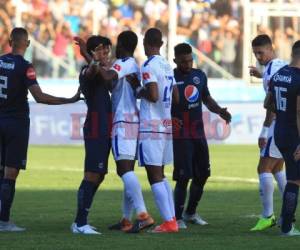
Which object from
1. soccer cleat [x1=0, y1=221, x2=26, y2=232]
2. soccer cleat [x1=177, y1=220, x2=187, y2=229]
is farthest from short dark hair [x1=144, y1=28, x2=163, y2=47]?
soccer cleat [x1=0, y1=221, x2=26, y2=232]

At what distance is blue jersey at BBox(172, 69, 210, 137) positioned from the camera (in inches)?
468

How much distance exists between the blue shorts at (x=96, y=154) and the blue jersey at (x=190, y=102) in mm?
1318

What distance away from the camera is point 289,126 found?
34.2 feet

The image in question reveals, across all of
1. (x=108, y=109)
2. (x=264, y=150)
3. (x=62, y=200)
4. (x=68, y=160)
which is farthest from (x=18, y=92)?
(x=68, y=160)

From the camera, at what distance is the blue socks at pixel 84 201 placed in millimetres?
10734

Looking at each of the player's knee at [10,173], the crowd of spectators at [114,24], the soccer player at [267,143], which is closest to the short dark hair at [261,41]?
the soccer player at [267,143]

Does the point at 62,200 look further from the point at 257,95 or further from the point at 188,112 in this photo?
the point at 257,95

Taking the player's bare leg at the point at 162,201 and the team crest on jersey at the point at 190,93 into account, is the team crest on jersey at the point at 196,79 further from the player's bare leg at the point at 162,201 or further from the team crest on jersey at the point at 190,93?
the player's bare leg at the point at 162,201

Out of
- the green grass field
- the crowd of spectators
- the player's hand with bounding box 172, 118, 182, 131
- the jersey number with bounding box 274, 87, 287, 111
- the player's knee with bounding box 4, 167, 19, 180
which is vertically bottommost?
the green grass field

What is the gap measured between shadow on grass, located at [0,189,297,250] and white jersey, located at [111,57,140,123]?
4.15ft

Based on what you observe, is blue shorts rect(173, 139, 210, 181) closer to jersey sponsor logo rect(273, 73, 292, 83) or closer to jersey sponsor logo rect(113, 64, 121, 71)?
jersey sponsor logo rect(113, 64, 121, 71)

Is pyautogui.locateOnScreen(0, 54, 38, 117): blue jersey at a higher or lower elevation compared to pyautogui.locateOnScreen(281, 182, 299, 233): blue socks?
higher

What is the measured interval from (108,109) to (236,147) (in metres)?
17.2

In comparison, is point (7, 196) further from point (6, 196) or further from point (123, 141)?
point (123, 141)
